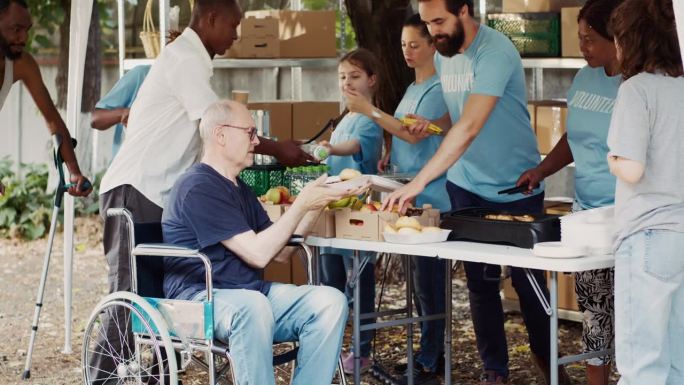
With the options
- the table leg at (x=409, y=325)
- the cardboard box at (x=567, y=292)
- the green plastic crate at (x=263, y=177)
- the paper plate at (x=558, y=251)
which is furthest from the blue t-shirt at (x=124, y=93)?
the paper plate at (x=558, y=251)

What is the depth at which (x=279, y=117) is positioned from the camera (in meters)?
7.54

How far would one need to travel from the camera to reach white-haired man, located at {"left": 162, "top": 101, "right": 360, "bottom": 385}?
4.43 meters

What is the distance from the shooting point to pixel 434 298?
5855mm

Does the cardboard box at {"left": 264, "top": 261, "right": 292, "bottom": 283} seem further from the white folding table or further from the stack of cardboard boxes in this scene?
the white folding table

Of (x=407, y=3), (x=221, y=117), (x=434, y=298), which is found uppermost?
(x=407, y=3)

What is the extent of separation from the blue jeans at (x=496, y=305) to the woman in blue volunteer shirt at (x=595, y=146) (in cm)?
40

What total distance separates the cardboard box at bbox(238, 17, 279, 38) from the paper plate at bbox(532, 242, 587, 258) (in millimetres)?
3677

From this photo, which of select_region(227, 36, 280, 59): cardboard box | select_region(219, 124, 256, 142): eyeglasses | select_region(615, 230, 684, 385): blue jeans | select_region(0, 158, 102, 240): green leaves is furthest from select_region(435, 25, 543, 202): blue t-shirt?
select_region(0, 158, 102, 240): green leaves

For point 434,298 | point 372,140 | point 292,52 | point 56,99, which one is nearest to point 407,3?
point 292,52

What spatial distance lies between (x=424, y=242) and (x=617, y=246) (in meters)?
0.83

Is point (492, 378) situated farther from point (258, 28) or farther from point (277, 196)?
point (258, 28)

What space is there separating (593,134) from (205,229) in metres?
1.63

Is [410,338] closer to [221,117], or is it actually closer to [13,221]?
[221,117]

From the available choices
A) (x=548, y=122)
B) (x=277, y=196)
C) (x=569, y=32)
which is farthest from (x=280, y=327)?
(x=569, y=32)
